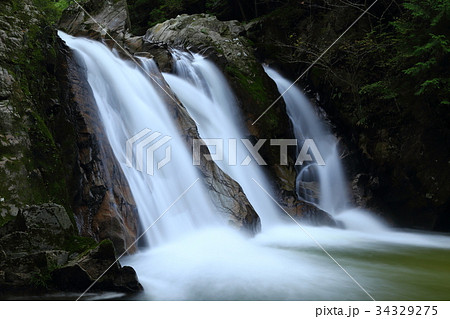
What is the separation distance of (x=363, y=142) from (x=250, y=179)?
3.55m

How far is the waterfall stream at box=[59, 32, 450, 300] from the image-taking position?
4168mm

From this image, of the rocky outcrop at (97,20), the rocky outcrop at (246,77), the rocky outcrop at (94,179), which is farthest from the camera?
the rocky outcrop at (97,20)

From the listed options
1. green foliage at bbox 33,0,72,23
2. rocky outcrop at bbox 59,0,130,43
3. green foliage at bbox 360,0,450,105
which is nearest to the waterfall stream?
rocky outcrop at bbox 59,0,130,43

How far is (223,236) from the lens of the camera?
20.0 feet

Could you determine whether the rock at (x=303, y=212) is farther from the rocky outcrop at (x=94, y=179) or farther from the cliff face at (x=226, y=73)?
the rocky outcrop at (x=94, y=179)

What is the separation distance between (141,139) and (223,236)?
2080 mm

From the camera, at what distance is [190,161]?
274 inches

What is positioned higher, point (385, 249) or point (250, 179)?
point (250, 179)

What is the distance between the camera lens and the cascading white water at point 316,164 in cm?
986

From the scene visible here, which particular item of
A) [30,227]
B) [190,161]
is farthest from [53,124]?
[190,161]

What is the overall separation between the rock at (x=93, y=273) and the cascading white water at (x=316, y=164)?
6.72 metres

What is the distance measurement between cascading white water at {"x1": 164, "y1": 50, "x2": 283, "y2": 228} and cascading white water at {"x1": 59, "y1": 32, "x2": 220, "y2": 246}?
4.28 ft

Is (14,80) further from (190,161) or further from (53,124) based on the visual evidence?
(190,161)

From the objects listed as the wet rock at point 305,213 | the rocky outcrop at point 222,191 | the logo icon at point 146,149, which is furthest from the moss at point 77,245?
the wet rock at point 305,213
